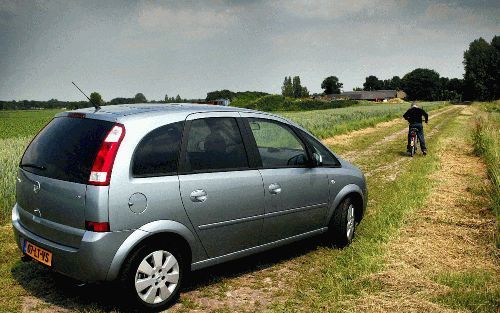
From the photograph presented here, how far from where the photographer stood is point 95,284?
12.5ft

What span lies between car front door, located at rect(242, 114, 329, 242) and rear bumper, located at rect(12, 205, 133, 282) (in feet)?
5.86

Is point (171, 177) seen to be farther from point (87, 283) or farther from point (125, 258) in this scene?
point (87, 283)

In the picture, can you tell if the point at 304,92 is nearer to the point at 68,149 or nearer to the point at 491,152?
the point at 491,152

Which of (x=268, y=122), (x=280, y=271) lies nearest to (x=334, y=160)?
(x=268, y=122)

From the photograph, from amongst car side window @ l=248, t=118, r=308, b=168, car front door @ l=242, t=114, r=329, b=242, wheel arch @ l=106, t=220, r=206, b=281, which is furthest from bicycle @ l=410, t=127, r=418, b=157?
wheel arch @ l=106, t=220, r=206, b=281

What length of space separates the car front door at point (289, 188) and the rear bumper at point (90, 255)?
179 centimetres

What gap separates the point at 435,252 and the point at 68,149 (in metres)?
4.56

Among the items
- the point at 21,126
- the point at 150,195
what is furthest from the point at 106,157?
the point at 21,126

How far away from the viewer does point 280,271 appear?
5.40 m

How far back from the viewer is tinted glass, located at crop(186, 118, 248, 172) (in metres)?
4.41

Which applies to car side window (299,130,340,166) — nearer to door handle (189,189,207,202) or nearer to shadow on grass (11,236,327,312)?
shadow on grass (11,236,327,312)

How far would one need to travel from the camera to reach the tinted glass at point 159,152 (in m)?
3.96

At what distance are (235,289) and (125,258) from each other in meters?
1.46

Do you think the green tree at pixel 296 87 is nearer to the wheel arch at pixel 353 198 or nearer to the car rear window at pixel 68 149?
the wheel arch at pixel 353 198
